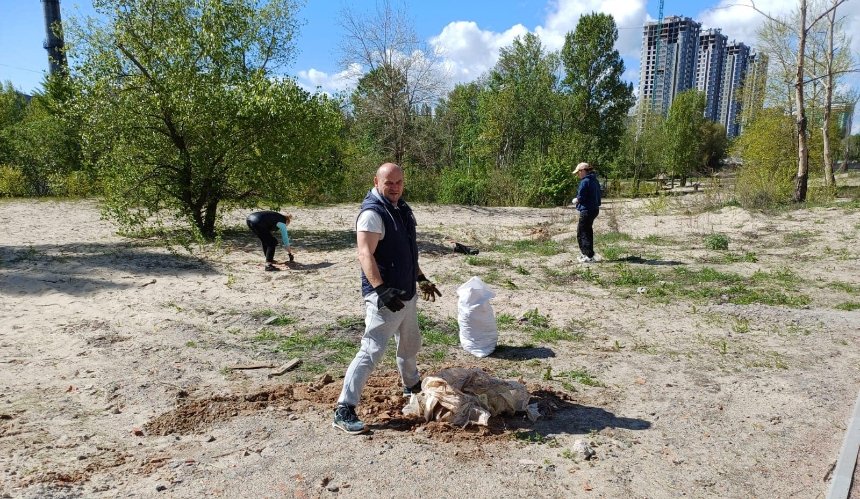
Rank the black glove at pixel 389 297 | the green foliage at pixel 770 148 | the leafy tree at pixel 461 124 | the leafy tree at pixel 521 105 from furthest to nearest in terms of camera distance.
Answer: the leafy tree at pixel 461 124, the leafy tree at pixel 521 105, the green foliage at pixel 770 148, the black glove at pixel 389 297

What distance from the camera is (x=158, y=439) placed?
12.7 feet

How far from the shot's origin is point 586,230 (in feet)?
33.6

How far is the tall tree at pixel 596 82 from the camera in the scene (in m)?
35.2

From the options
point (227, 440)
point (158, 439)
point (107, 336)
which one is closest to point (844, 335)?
point (227, 440)

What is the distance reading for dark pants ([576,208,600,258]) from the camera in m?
10.0

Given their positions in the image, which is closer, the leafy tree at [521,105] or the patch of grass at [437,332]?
the patch of grass at [437,332]

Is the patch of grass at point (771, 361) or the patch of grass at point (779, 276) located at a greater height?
the patch of grass at point (779, 276)

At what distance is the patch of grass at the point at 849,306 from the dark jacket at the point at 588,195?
12.6ft

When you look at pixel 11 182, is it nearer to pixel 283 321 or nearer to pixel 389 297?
pixel 283 321

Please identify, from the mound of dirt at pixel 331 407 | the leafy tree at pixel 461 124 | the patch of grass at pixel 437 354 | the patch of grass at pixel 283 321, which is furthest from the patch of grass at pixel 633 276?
the leafy tree at pixel 461 124

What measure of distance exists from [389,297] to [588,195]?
726cm

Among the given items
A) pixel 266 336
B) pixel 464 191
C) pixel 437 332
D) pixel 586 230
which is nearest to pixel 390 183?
pixel 437 332

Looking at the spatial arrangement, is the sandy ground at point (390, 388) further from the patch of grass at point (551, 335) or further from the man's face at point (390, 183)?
the man's face at point (390, 183)

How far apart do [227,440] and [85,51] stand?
10908 mm
